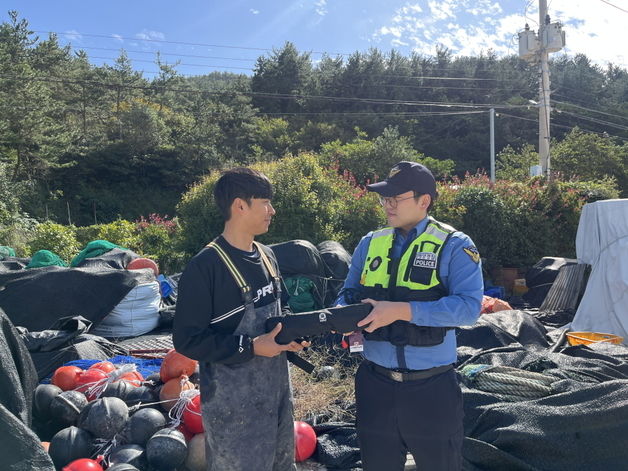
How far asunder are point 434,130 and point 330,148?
19.1 metres

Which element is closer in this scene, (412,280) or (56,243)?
(412,280)

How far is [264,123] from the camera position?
1561 inches

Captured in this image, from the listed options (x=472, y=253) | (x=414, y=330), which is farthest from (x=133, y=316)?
(x=472, y=253)

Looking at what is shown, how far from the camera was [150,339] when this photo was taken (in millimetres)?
6820

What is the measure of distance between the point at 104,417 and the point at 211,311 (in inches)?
80.1

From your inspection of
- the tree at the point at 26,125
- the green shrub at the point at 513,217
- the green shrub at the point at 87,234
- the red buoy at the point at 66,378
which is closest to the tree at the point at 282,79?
the tree at the point at 26,125

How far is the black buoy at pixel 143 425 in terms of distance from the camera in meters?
3.76

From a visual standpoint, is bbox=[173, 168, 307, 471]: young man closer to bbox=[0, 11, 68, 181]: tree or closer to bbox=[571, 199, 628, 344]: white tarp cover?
bbox=[571, 199, 628, 344]: white tarp cover

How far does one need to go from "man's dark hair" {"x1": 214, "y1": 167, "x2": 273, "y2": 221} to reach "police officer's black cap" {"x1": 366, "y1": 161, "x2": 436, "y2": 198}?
587mm

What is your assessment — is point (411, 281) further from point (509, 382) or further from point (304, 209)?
point (304, 209)

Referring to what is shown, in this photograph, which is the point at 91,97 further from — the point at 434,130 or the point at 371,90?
the point at 434,130

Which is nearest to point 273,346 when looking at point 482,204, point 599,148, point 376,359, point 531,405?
point 376,359

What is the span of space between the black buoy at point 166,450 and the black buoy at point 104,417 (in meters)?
0.33

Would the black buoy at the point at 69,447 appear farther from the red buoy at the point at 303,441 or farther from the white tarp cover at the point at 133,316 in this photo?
the white tarp cover at the point at 133,316
